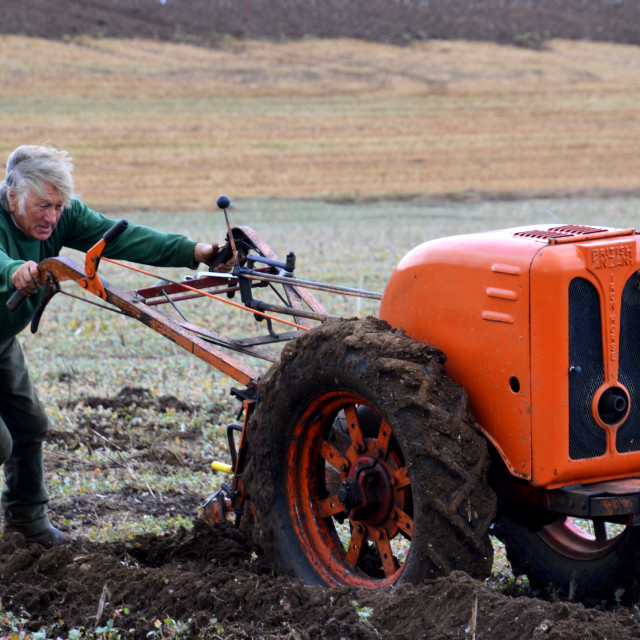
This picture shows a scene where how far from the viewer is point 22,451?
5309 millimetres

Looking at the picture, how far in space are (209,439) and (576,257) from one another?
12.4ft

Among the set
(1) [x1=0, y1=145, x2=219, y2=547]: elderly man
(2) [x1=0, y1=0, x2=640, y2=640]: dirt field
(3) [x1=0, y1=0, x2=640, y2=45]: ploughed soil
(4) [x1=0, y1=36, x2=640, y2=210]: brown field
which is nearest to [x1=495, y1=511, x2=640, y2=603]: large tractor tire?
(2) [x1=0, y1=0, x2=640, y2=640]: dirt field

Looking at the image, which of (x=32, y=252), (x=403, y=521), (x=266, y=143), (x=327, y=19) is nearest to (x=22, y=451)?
(x=32, y=252)

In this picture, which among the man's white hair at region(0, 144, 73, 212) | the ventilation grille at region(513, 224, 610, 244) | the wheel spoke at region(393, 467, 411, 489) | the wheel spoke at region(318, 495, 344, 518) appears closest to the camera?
the ventilation grille at region(513, 224, 610, 244)

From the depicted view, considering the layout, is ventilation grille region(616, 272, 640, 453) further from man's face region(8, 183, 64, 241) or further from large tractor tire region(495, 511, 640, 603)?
man's face region(8, 183, 64, 241)

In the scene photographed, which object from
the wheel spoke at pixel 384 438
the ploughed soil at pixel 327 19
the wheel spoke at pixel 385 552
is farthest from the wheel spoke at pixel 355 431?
the ploughed soil at pixel 327 19

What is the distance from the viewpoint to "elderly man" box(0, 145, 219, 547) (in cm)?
492

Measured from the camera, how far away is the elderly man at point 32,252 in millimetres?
4918

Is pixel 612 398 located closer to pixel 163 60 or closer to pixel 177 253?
pixel 177 253

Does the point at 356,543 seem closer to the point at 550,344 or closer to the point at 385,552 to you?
the point at 385,552

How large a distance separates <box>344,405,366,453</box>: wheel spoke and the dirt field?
56 centimetres

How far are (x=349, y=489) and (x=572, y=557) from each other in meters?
1.05

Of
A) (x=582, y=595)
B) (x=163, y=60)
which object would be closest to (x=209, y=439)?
(x=582, y=595)

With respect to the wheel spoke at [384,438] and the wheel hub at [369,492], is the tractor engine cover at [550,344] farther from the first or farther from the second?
the wheel hub at [369,492]
